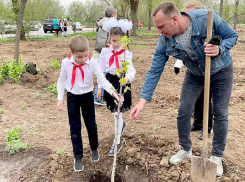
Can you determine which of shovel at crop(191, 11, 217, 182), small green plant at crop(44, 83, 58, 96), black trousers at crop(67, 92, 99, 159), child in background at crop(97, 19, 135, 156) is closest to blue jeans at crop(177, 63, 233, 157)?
shovel at crop(191, 11, 217, 182)

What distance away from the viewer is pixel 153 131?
12.3 ft

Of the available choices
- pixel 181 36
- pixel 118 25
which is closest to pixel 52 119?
pixel 118 25

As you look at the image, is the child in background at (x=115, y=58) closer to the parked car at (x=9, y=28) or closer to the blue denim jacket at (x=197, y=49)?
the blue denim jacket at (x=197, y=49)

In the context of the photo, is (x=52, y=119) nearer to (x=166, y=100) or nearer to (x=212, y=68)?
(x=166, y=100)

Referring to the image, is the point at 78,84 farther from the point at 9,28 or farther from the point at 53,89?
the point at 9,28

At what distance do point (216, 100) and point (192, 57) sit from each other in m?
0.53

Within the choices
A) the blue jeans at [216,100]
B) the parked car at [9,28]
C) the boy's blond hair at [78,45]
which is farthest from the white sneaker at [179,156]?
the parked car at [9,28]

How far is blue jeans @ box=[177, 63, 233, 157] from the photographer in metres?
2.49

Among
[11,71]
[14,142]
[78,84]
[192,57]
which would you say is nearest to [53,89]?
[11,71]

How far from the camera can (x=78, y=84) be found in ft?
8.84

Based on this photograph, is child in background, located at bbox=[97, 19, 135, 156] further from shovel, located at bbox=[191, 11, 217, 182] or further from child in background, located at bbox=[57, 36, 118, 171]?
shovel, located at bbox=[191, 11, 217, 182]

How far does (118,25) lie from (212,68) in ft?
3.84

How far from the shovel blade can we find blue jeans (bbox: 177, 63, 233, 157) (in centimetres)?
32

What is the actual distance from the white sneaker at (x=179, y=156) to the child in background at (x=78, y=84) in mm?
947
